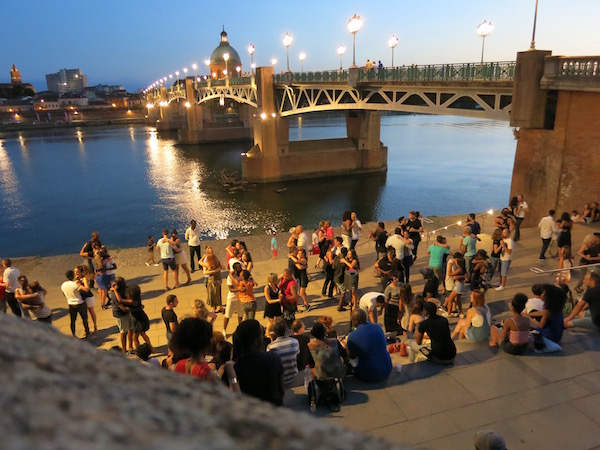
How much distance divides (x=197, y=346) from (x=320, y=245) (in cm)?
A: 776

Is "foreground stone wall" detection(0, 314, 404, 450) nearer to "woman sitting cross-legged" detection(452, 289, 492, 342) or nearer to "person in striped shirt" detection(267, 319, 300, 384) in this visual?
"person in striped shirt" detection(267, 319, 300, 384)

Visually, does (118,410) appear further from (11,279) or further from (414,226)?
(414,226)

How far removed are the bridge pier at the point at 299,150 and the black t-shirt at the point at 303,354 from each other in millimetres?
35501

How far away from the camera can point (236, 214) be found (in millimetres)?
31734

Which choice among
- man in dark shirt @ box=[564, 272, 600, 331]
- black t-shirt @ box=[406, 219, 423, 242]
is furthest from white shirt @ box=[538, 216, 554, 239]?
man in dark shirt @ box=[564, 272, 600, 331]

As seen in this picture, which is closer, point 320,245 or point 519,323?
point 519,323

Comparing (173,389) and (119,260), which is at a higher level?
(173,389)

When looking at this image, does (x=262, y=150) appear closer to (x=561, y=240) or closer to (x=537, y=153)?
(x=537, y=153)

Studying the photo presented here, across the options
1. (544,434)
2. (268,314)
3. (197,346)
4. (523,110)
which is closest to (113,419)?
(197,346)

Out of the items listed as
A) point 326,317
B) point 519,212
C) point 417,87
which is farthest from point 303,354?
point 417,87

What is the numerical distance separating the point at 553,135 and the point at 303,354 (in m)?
13.6

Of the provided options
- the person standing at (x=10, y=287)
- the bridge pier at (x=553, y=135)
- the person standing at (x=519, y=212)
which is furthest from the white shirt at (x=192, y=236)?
the bridge pier at (x=553, y=135)

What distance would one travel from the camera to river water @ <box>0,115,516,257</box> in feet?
95.5

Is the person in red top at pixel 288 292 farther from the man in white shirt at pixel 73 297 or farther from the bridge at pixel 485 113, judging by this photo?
the bridge at pixel 485 113
